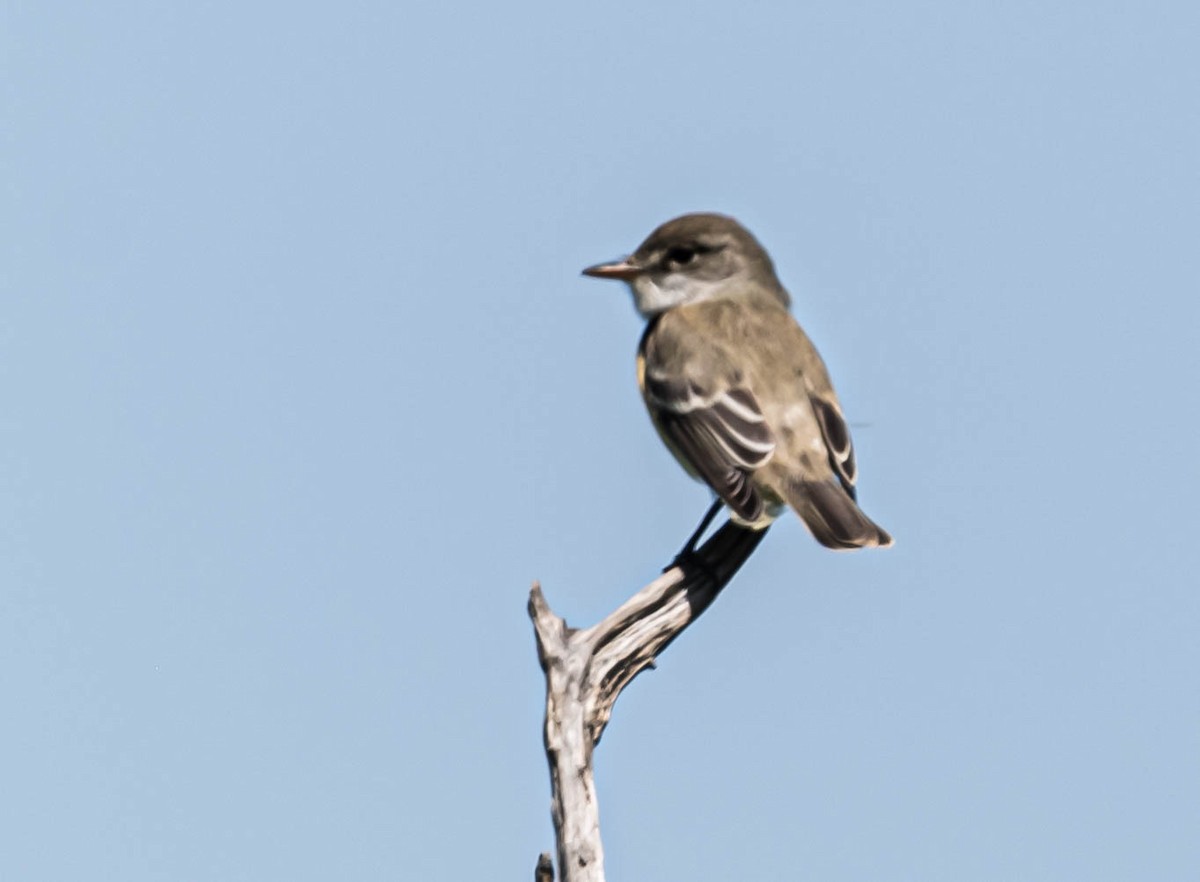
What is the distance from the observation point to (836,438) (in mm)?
9156

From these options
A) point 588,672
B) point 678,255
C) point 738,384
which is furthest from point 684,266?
point 588,672

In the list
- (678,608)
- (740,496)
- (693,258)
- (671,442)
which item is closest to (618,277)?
(693,258)

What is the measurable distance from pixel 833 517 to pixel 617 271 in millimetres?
2353

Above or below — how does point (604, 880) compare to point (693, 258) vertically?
below

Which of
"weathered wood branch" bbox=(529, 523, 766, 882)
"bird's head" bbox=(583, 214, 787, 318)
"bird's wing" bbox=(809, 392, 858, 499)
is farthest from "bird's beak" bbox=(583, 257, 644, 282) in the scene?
"weathered wood branch" bbox=(529, 523, 766, 882)

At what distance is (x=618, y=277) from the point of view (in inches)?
404

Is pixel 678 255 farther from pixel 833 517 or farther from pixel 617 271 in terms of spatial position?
pixel 833 517

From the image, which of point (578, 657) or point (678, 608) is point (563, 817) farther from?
point (678, 608)

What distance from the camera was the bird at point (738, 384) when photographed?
8789mm

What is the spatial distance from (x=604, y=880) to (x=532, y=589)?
1.15 metres

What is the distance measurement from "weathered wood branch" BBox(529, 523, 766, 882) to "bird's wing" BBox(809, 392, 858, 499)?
4.91 feet

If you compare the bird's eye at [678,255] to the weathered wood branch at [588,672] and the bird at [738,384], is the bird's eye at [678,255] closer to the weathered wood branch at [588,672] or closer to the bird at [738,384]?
the bird at [738,384]

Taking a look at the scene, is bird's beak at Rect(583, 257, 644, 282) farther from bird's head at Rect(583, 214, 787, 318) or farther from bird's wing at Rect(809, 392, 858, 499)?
bird's wing at Rect(809, 392, 858, 499)

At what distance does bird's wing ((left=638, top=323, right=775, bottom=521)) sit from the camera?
8852mm
